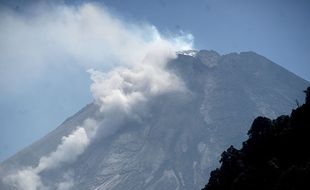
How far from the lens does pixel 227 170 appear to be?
8194cm

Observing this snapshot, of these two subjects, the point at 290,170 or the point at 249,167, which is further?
the point at 249,167

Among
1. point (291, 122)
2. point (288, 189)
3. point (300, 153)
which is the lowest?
point (288, 189)

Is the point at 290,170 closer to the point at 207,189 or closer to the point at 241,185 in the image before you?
the point at 241,185

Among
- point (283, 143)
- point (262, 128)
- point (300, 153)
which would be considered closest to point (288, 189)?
point (300, 153)

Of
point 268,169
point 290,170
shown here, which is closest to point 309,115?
point 268,169

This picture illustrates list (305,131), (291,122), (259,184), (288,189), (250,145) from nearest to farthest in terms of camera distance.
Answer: (288,189), (259,184), (305,131), (291,122), (250,145)

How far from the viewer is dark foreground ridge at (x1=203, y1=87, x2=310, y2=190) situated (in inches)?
2314

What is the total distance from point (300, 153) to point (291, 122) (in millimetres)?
9520

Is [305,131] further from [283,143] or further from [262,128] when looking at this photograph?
[262,128]

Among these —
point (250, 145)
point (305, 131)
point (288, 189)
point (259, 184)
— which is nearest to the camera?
point (288, 189)

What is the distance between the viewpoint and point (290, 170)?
58.4 metres

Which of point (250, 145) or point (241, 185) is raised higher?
point (250, 145)

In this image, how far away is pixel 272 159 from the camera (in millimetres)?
70250

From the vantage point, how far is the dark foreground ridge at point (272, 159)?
58.8 metres
